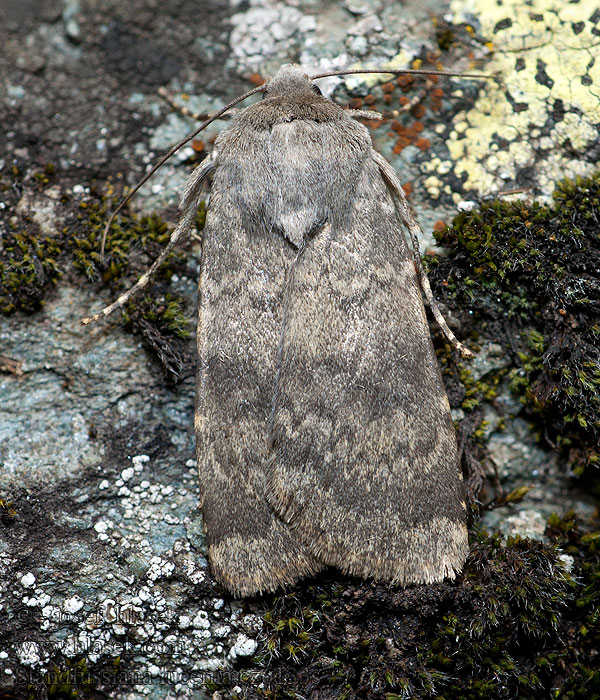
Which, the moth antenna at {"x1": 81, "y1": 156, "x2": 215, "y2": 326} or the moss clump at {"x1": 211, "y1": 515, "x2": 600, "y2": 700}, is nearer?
the moss clump at {"x1": 211, "y1": 515, "x2": 600, "y2": 700}

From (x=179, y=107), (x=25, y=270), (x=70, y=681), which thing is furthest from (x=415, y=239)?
(x=70, y=681)

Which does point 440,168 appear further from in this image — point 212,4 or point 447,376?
point 212,4

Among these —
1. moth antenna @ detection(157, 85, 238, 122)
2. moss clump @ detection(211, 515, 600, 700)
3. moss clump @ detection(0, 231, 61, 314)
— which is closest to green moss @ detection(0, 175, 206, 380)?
moss clump @ detection(0, 231, 61, 314)

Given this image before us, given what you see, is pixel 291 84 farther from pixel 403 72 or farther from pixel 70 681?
pixel 70 681

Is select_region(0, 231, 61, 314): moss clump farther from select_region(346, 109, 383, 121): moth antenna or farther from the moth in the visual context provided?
select_region(346, 109, 383, 121): moth antenna

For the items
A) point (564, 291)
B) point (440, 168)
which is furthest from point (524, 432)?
point (440, 168)

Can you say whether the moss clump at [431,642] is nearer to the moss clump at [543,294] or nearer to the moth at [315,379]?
the moth at [315,379]
